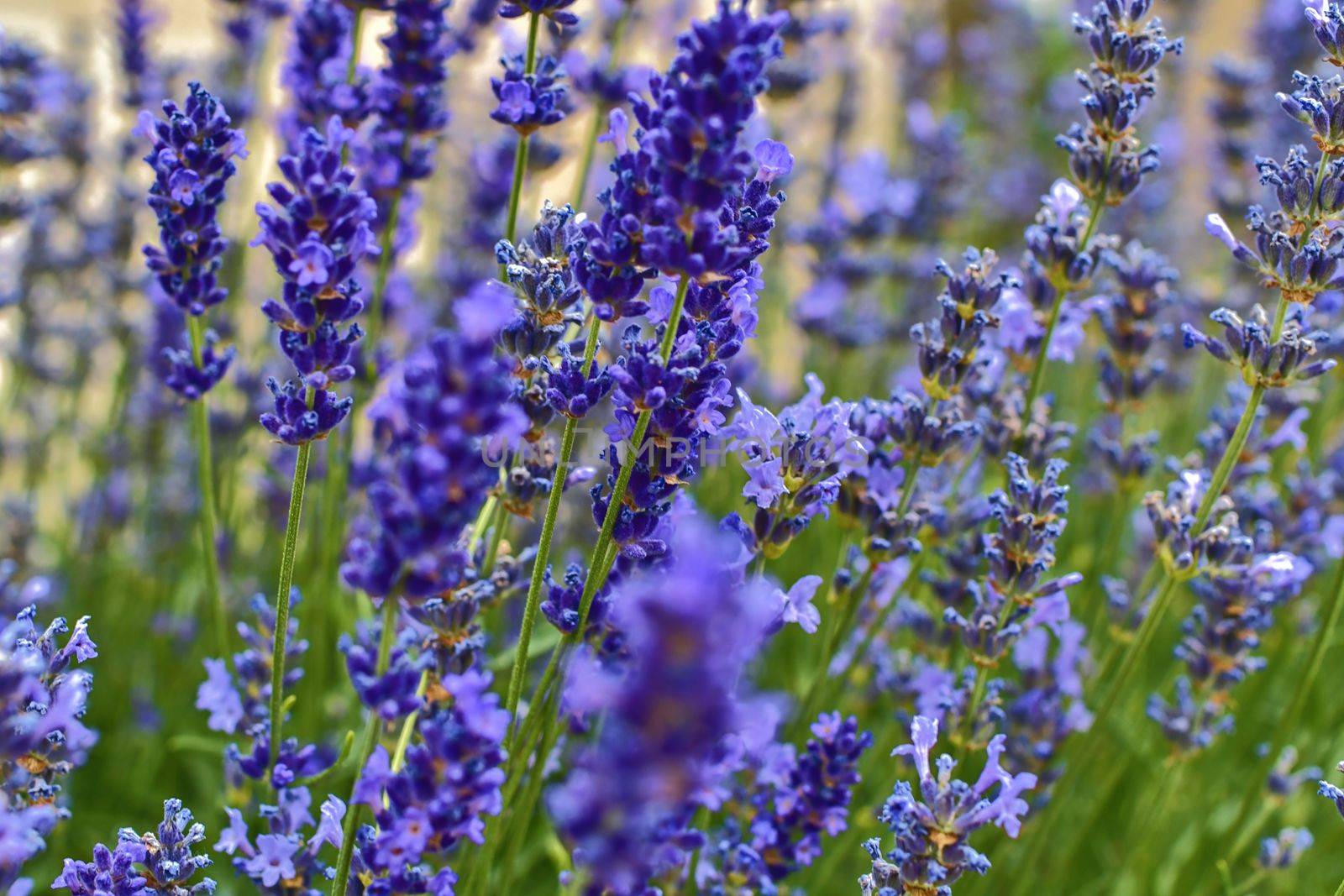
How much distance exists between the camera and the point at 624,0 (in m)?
2.19

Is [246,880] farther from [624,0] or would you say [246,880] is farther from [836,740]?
[624,0]

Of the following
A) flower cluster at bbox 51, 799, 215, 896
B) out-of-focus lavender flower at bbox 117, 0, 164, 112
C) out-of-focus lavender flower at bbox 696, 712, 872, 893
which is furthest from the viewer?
out-of-focus lavender flower at bbox 117, 0, 164, 112

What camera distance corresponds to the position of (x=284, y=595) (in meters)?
1.38

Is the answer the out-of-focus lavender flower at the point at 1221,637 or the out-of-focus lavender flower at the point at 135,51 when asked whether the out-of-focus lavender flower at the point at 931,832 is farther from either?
the out-of-focus lavender flower at the point at 135,51

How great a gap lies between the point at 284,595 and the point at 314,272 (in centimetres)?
37

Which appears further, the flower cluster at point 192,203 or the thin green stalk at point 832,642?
the thin green stalk at point 832,642

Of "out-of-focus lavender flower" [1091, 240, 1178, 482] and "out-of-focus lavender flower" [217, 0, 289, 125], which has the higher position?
"out-of-focus lavender flower" [217, 0, 289, 125]

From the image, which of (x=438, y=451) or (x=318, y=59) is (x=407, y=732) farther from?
(x=318, y=59)

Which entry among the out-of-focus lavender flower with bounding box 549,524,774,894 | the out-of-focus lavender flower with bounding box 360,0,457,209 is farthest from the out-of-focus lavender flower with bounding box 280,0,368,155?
the out-of-focus lavender flower with bounding box 549,524,774,894

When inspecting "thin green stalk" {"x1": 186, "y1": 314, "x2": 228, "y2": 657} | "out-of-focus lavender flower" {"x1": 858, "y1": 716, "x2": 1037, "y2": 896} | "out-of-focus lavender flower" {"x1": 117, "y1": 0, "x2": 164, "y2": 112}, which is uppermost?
"out-of-focus lavender flower" {"x1": 117, "y1": 0, "x2": 164, "y2": 112}

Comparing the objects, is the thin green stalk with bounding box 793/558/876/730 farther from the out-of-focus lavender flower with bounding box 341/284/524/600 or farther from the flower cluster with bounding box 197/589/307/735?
the out-of-focus lavender flower with bounding box 341/284/524/600

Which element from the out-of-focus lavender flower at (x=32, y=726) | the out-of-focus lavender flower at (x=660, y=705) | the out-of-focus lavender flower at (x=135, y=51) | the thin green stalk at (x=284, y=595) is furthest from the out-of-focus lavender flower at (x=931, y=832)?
the out-of-focus lavender flower at (x=135, y=51)

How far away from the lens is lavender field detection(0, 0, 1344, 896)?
115 cm

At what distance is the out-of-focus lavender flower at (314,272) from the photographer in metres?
1.29
